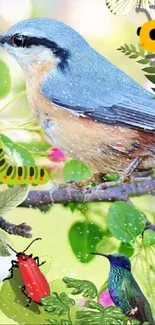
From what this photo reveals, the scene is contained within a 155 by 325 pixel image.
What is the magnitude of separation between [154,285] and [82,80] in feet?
1.30

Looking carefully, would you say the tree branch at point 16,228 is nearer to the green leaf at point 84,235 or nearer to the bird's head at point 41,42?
the green leaf at point 84,235

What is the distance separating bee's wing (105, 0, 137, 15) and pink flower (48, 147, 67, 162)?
0.27 meters

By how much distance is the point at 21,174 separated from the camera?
3.95 ft

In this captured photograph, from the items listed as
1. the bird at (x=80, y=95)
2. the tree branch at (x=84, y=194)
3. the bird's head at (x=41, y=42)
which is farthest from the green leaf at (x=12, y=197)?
the bird's head at (x=41, y=42)

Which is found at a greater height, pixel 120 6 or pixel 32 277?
pixel 120 6

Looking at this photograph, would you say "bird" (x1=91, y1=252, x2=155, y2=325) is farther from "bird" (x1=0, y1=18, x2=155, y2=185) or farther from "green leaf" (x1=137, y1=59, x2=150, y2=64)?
"green leaf" (x1=137, y1=59, x2=150, y2=64)

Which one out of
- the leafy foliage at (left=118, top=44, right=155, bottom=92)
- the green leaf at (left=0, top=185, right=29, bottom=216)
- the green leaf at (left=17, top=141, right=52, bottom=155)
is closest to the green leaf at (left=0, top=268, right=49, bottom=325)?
the green leaf at (left=0, top=185, right=29, bottom=216)

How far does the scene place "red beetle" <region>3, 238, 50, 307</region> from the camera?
3.98 ft

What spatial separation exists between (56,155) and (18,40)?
0.70ft

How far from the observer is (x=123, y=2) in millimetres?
1179

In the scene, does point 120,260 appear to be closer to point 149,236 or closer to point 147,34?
point 149,236

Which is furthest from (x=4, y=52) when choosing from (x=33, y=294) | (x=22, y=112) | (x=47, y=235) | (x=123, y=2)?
(x=33, y=294)

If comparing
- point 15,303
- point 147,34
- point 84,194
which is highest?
point 147,34

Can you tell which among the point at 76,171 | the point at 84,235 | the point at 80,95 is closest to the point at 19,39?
the point at 80,95
